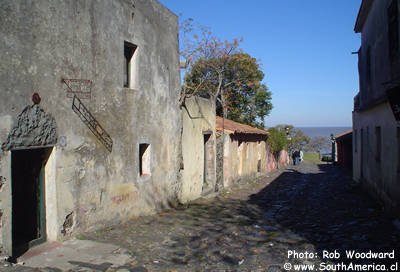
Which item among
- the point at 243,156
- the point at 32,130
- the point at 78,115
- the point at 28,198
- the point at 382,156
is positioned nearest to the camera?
the point at 32,130

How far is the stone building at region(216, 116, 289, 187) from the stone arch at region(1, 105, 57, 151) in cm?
919

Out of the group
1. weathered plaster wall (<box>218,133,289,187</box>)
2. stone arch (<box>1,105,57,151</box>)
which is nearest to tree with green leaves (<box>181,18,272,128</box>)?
weathered plaster wall (<box>218,133,289,187</box>)

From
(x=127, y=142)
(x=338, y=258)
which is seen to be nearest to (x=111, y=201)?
(x=127, y=142)

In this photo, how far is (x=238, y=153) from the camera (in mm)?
17953

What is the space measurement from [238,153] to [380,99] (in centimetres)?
872

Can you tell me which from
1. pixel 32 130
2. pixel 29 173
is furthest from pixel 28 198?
pixel 32 130

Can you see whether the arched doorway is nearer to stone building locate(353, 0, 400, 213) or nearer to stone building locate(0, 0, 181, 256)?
stone building locate(0, 0, 181, 256)

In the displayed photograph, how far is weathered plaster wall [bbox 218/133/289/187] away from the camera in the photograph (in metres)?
15.7

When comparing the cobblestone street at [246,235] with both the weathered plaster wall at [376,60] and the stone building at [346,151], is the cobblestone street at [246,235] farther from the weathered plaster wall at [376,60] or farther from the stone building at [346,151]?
the stone building at [346,151]

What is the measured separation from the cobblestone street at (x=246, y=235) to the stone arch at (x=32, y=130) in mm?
1915

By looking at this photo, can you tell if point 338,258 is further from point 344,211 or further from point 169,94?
point 169,94

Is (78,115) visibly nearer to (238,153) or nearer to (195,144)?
(195,144)

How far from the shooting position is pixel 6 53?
17.8ft

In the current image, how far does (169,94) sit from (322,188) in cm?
901
